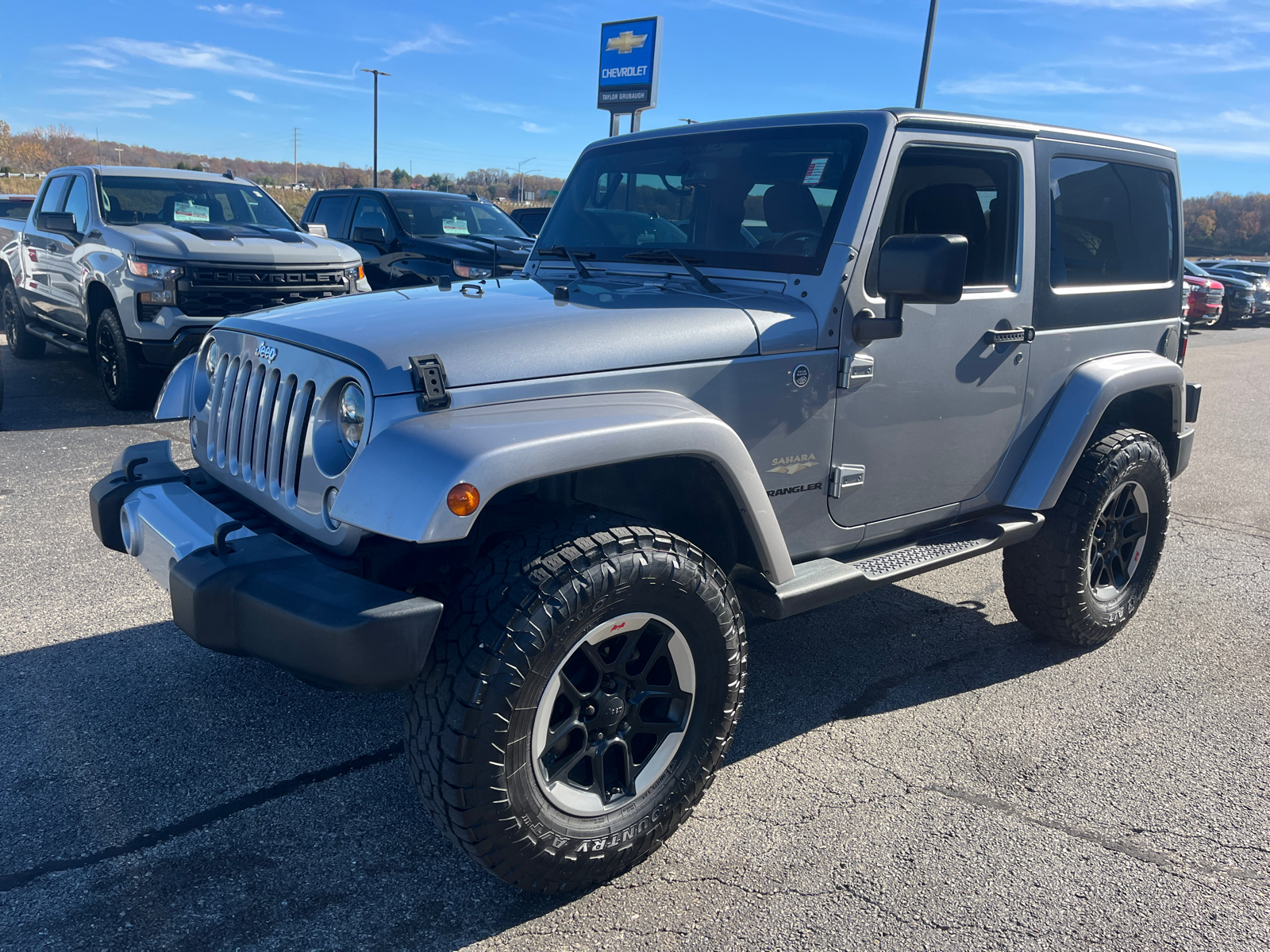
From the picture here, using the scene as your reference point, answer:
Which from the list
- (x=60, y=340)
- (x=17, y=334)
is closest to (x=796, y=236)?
(x=60, y=340)

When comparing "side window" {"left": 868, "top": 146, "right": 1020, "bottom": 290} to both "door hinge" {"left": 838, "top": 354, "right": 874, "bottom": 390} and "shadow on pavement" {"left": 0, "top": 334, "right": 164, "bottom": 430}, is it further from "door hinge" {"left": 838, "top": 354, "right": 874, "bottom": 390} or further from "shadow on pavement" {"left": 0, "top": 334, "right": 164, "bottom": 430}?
"shadow on pavement" {"left": 0, "top": 334, "right": 164, "bottom": 430}

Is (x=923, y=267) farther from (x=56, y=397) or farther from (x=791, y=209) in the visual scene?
(x=56, y=397)

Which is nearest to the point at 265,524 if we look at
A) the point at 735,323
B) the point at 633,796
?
the point at 633,796

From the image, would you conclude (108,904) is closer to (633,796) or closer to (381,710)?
(381,710)

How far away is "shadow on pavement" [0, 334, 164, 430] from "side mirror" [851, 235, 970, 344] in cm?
639

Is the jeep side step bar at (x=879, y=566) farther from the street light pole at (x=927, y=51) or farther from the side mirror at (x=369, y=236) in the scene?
the street light pole at (x=927, y=51)

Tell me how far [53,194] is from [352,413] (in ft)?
28.2

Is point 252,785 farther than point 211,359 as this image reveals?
No

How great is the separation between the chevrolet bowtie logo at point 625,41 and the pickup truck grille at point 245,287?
17.7 meters

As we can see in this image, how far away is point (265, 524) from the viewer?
8.87 ft

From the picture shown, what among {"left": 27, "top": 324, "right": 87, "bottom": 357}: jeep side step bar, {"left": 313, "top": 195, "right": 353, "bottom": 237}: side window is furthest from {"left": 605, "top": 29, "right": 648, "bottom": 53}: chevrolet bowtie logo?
{"left": 27, "top": 324, "right": 87, "bottom": 357}: jeep side step bar

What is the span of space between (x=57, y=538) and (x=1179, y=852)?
4946 mm

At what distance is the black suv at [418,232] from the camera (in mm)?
9711

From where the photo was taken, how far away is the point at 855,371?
3.00 m
